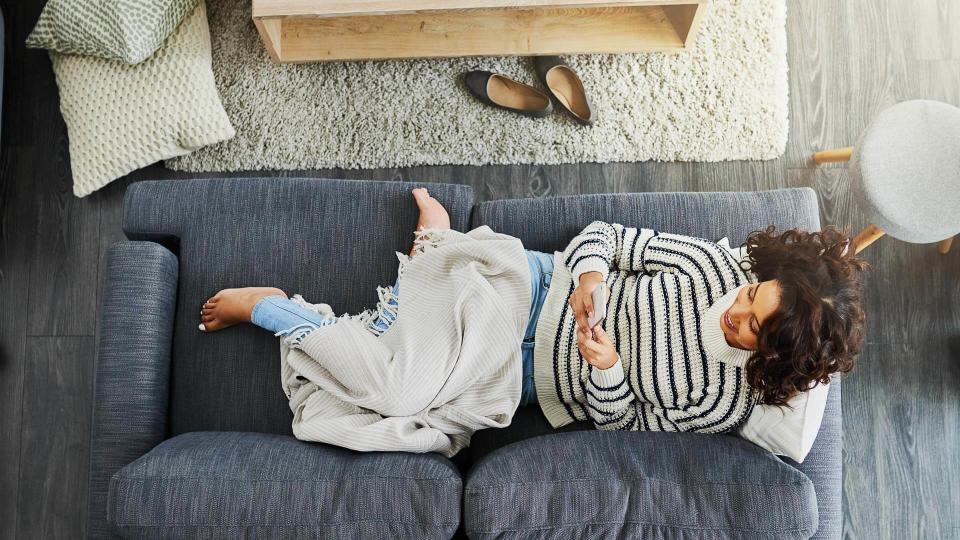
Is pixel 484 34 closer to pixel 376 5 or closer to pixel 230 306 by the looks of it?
pixel 376 5

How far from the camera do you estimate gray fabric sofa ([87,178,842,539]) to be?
1.27 m

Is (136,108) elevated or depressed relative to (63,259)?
elevated

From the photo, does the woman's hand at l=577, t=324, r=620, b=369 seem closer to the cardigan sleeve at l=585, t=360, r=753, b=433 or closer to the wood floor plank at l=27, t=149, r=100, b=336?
the cardigan sleeve at l=585, t=360, r=753, b=433

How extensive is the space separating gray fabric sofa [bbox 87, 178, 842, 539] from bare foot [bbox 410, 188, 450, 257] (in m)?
0.04

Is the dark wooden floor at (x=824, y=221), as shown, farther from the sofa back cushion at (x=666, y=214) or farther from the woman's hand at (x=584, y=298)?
the woman's hand at (x=584, y=298)

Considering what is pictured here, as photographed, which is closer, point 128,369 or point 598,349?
point 598,349

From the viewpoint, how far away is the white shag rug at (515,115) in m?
2.01

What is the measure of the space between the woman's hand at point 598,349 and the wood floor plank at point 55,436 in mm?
1442

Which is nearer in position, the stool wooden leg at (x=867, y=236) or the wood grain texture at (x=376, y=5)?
the wood grain texture at (x=376, y=5)

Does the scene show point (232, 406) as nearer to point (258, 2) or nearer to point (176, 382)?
point (176, 382)

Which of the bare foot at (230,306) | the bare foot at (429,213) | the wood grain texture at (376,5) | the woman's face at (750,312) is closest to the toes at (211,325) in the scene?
the bare foot at (230,306)

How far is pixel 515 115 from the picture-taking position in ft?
6.63

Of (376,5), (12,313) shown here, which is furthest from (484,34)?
(12,313)

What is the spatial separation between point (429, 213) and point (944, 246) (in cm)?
148
